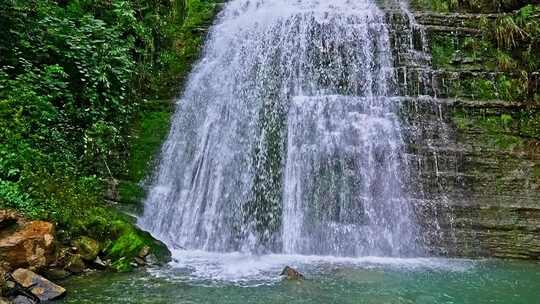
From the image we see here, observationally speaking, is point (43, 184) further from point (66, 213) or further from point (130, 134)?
point (130, 134)

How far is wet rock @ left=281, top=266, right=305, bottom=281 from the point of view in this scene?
6203 mm

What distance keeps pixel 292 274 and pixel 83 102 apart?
578 cm

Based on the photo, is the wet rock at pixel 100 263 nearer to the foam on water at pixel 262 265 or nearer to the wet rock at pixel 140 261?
the wet rock at pixel 140 261

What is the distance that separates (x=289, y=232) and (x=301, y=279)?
2193 mm

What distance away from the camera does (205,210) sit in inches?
347

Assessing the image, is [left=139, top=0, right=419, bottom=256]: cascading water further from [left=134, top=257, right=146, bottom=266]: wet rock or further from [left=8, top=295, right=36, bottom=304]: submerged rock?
[left=8, top=295, right=36, bottom=304]: submerged rock

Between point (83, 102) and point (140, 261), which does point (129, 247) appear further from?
point (83, 102)

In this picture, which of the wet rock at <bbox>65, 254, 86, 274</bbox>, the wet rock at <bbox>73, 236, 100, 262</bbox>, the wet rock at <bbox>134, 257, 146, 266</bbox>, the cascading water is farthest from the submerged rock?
the cascading water

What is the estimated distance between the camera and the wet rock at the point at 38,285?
525cm

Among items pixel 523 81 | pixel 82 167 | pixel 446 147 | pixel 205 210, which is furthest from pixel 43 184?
pixel 523 81

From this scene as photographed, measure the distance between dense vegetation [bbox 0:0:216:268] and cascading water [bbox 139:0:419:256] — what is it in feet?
2.53

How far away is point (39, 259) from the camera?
5.84m

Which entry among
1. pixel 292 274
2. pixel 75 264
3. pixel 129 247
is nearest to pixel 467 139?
pixel 292 274

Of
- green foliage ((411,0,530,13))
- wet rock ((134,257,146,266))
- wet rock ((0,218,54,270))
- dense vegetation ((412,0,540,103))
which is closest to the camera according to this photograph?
wet rock ((0,218,54,270))
